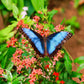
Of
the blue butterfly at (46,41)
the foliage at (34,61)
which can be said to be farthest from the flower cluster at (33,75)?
the blue butterfly at (46,41)

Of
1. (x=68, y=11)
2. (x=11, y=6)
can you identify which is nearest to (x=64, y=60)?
(x=11, y=6)

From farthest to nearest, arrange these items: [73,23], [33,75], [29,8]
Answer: [73,23]
[29,8]
[33,75]

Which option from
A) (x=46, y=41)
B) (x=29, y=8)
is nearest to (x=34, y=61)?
(x=46, y=41)

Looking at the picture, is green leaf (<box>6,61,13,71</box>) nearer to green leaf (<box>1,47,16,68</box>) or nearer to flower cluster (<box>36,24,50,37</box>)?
green leaf (<box>1,47,16,68</box>)

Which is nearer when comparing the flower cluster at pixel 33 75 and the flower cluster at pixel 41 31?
the flower cluster at pixel 33 75

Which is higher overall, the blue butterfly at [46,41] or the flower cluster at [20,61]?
the blue butterfly at [46,41]

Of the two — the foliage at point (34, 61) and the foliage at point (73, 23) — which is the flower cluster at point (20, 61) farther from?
the foliage at point (73, 23)

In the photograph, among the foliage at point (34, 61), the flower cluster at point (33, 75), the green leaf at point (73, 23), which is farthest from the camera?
the green leaf at point (73, 23)

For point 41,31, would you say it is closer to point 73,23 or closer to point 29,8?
point 29,8
